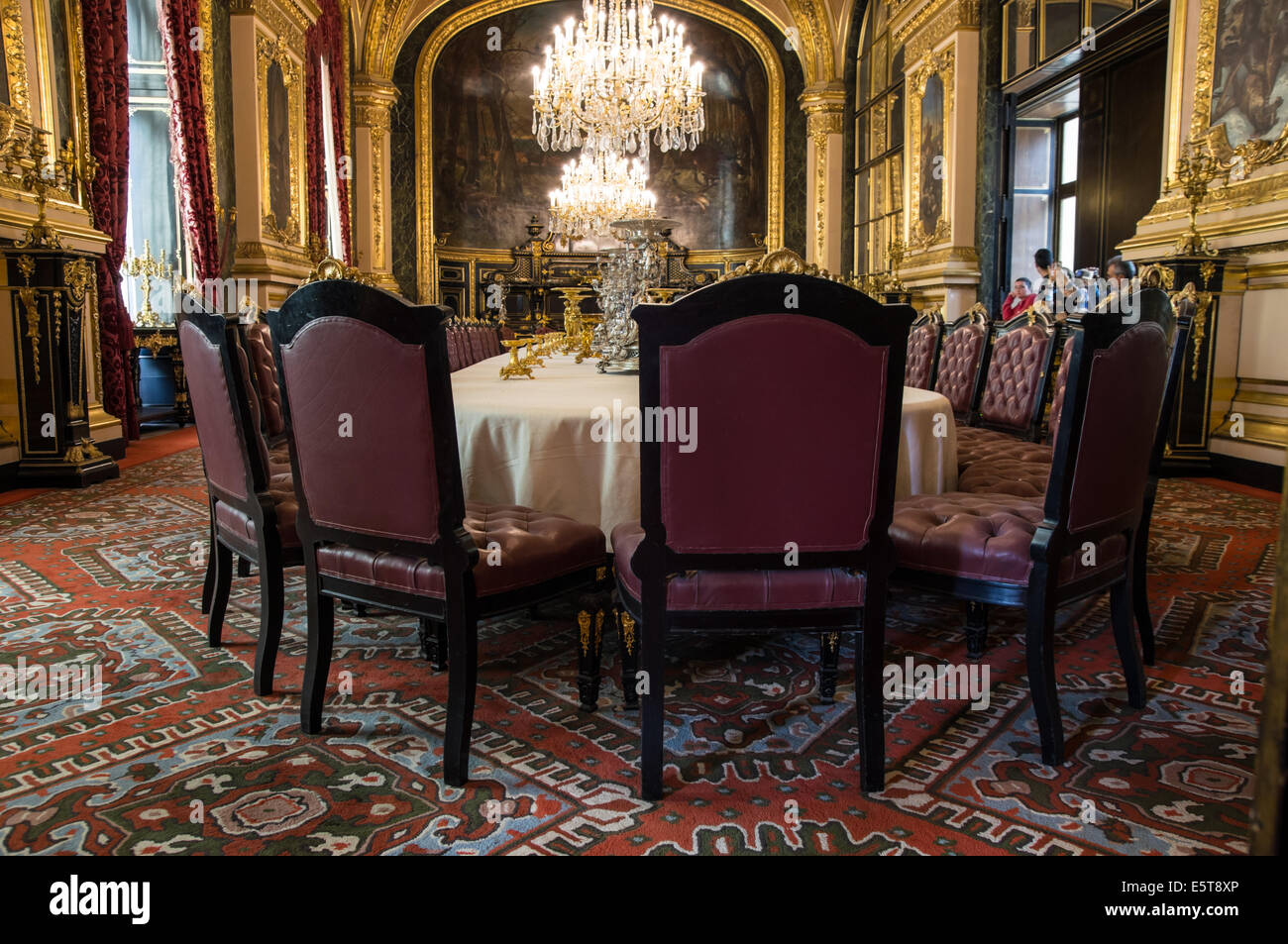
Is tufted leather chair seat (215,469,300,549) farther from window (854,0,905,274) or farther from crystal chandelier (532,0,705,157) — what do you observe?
window (854,0,905,274)

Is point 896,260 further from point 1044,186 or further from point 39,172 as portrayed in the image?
point 39,172

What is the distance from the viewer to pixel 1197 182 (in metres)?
5.58

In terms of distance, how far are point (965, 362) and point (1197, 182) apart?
2.77 metres

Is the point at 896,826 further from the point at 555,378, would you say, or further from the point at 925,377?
the point at 925,377

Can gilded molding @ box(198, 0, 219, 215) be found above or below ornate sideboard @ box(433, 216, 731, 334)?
above

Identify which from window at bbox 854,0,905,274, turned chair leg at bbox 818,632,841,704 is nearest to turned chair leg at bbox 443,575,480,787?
turned chair leg at bbox 818,632,841,704

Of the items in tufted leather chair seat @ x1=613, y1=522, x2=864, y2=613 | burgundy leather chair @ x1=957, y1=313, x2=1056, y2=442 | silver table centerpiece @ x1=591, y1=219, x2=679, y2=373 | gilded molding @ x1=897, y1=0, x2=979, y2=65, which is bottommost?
tufted leather chair seat @ x1=613, y1=522, x2=864, y2=613

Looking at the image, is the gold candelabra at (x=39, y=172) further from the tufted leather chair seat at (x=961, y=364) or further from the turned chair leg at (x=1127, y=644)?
the turned chair leg at (x=1127, y=644)

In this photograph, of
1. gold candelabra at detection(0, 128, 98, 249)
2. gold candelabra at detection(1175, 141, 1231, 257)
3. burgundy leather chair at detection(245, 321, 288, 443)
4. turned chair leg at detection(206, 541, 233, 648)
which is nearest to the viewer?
turned chair leg at detection(206, 541, 233, 648)

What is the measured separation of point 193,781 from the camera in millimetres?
1826

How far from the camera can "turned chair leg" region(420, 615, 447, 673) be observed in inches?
97.3

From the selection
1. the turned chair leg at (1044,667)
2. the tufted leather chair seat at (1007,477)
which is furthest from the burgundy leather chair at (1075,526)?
the tufted leather chair seat at (1007,477)

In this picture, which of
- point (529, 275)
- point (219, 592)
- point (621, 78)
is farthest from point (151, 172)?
point (219, 592)

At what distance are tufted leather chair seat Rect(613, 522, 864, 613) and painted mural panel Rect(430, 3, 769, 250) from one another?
508 inches
